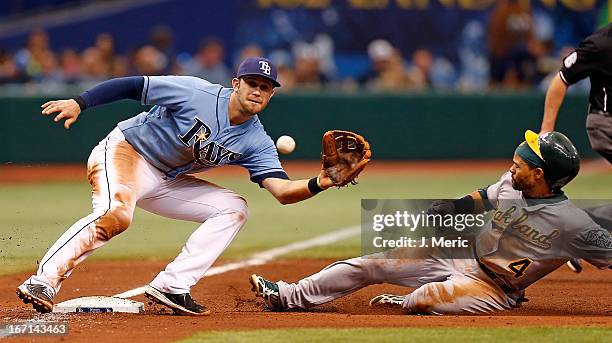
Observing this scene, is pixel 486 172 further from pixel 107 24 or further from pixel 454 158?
pixel 107 24

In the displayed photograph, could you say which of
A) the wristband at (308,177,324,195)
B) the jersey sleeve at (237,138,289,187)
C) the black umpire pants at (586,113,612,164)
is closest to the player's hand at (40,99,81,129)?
the jersey sleeve at (237,138,289,187)

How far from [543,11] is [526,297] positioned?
47.2 ft

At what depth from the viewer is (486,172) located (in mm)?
17031

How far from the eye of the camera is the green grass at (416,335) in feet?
17.4

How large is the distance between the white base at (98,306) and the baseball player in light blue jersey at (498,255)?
73 centimetres

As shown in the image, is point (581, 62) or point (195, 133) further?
point (581, 62)

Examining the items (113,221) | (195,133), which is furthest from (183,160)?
(113,221)

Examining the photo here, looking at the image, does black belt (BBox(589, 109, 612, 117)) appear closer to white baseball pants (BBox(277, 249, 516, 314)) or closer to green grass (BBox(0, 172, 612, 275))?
white baseball pants (BBox(277, 249, 516, 314))

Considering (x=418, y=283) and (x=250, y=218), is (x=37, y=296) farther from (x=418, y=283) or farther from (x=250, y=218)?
(x=250, y=218)

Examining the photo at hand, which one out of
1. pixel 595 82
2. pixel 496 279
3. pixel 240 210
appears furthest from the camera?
pixel 595 82

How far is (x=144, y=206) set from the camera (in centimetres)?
683

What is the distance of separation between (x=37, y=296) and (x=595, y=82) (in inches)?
162

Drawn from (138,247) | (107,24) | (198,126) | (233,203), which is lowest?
(138,247)

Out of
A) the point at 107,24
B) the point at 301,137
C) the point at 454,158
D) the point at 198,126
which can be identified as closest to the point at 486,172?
the point at 454,158
